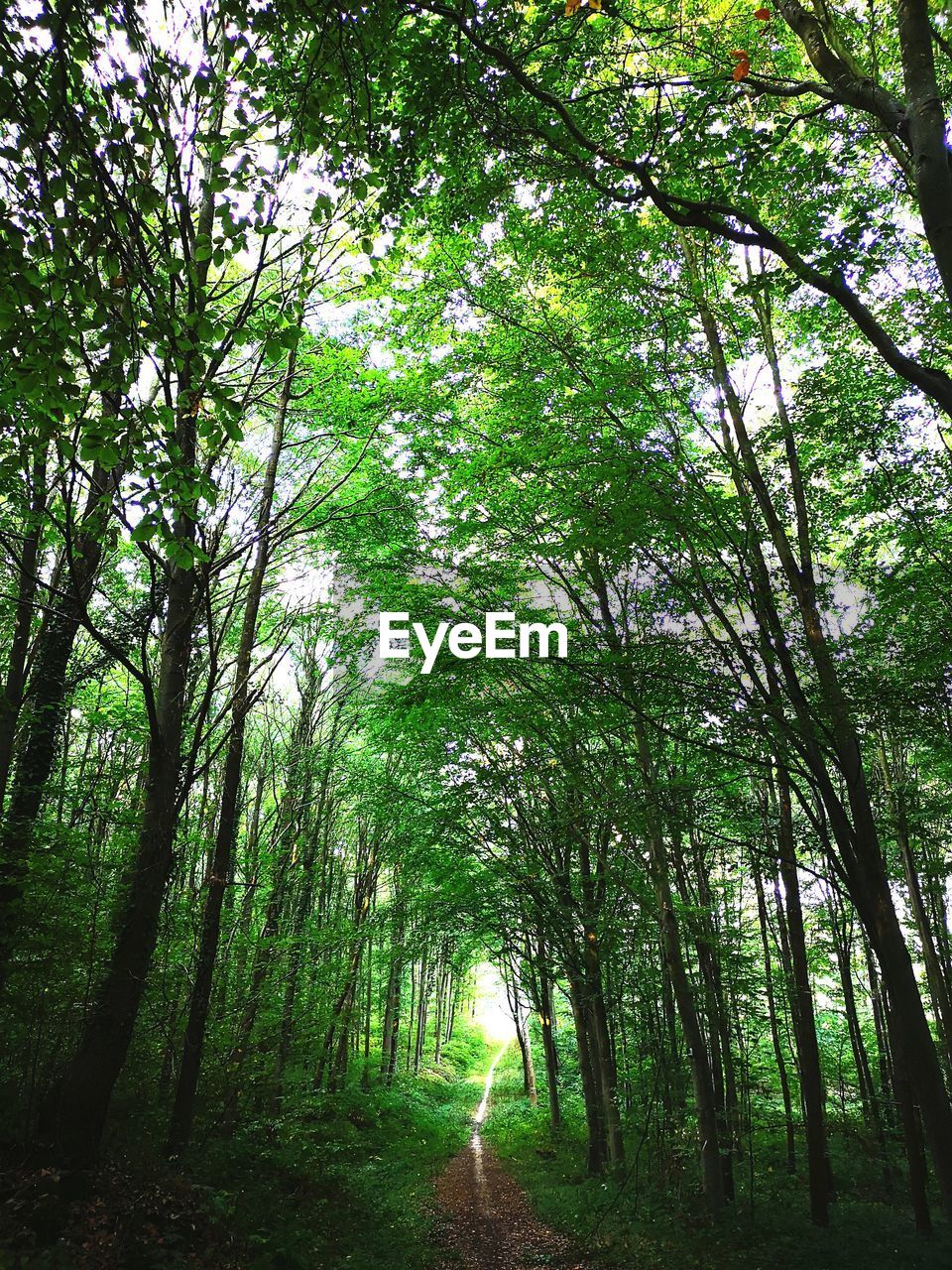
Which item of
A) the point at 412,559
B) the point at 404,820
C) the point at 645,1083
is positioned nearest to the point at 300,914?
the point at 404,820

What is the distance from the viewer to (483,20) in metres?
4.24

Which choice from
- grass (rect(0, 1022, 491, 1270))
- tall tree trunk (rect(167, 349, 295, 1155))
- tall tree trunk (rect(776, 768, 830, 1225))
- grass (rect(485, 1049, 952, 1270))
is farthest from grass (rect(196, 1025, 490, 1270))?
tall tree trunk (rect(776, 768, 830, 1225))

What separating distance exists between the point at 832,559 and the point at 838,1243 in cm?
1020

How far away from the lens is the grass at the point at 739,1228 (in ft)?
24.3

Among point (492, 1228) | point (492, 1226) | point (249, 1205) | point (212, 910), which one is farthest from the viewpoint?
point (492, 1226)

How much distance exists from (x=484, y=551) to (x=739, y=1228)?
9.50 m

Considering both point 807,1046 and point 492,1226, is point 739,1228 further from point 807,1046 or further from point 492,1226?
point 492,1226

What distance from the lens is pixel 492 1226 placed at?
10273 millimetres

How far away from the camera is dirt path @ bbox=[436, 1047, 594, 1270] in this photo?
8.73m

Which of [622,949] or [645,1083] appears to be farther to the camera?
[622,949]

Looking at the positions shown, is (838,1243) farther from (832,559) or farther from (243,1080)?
(832,559)

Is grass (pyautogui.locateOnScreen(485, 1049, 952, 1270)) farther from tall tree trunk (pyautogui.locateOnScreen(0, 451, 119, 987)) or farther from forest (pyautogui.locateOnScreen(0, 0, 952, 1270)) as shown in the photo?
tall tree trunk (pyautogui.locateOnScreen(0, 451, 119, 987))

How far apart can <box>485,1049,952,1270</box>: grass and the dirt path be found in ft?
1.07

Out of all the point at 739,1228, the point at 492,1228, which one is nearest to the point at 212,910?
the point at 492,1228
